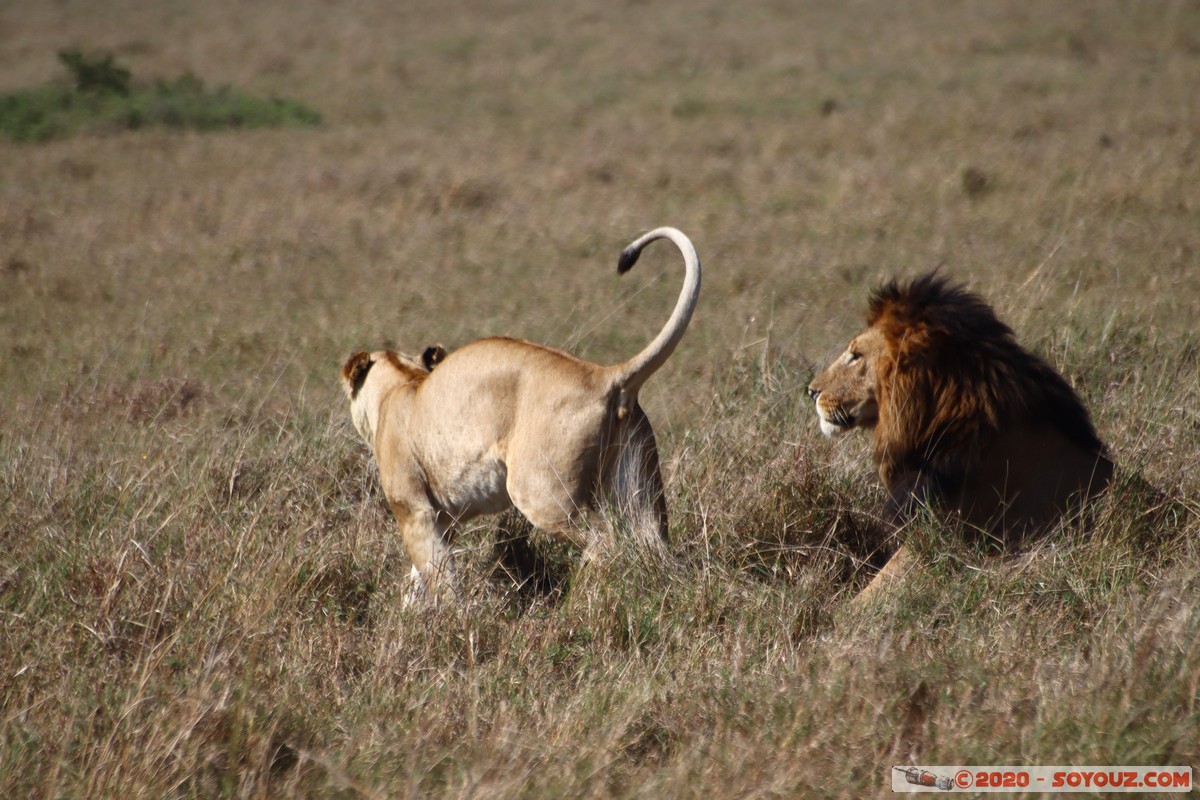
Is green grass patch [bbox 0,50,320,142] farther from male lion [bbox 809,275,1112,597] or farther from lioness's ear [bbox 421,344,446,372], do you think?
male lion [bbox 809,275,1112,597]

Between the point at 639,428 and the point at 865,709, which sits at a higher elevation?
the point at 639,428

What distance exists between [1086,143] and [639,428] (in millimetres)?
10150

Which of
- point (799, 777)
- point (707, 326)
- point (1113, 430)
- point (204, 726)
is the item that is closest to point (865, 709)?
point (799, 777)

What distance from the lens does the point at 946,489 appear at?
4156mm

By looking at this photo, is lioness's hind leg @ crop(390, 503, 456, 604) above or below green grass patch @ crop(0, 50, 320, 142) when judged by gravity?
below

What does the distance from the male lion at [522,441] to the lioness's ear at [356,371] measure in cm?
29

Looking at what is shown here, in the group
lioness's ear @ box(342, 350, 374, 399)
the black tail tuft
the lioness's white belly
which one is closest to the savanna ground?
the lioness's white belly

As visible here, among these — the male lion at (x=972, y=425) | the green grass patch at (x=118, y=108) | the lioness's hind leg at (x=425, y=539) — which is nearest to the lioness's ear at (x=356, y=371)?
the lioness's hind leg at (x=425, y=539)

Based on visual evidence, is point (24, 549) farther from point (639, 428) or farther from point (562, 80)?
point (562, 80)

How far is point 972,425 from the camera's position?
159 inches

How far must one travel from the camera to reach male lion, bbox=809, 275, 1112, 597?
406cm

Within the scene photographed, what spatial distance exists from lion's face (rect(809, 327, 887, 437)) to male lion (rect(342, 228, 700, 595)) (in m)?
0.69

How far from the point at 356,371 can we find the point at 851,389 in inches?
76.1

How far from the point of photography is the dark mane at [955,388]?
4.05 m
